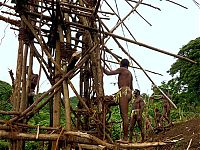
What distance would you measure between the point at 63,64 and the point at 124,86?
1215mm

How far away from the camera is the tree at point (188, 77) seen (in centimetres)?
2244

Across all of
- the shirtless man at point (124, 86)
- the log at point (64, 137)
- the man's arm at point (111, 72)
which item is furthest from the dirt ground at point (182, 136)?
the log at point (64, 137)

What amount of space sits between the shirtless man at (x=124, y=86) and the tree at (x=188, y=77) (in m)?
15.8

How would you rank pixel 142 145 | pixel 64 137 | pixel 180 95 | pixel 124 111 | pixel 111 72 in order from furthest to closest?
pixel 180 95, pixel 111 72, pixel 124 111, pixel 142 145, pixel 64 137

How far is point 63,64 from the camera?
221 inches

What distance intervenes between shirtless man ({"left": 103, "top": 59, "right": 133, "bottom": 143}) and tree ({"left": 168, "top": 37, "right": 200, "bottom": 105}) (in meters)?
15.8

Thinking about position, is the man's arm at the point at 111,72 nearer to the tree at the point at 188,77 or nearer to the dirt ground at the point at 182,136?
the dirt ground at the point at 182,136

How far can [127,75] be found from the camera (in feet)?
21.0

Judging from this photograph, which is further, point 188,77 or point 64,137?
point 188,77

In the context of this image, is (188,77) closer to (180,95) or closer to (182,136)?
(180,95)

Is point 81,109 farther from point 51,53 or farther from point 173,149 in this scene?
point 173,149

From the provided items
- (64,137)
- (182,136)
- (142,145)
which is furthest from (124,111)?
(182,136)

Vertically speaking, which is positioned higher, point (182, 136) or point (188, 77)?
point (188, 77)

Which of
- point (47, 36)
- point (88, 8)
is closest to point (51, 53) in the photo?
point (47, 36)
